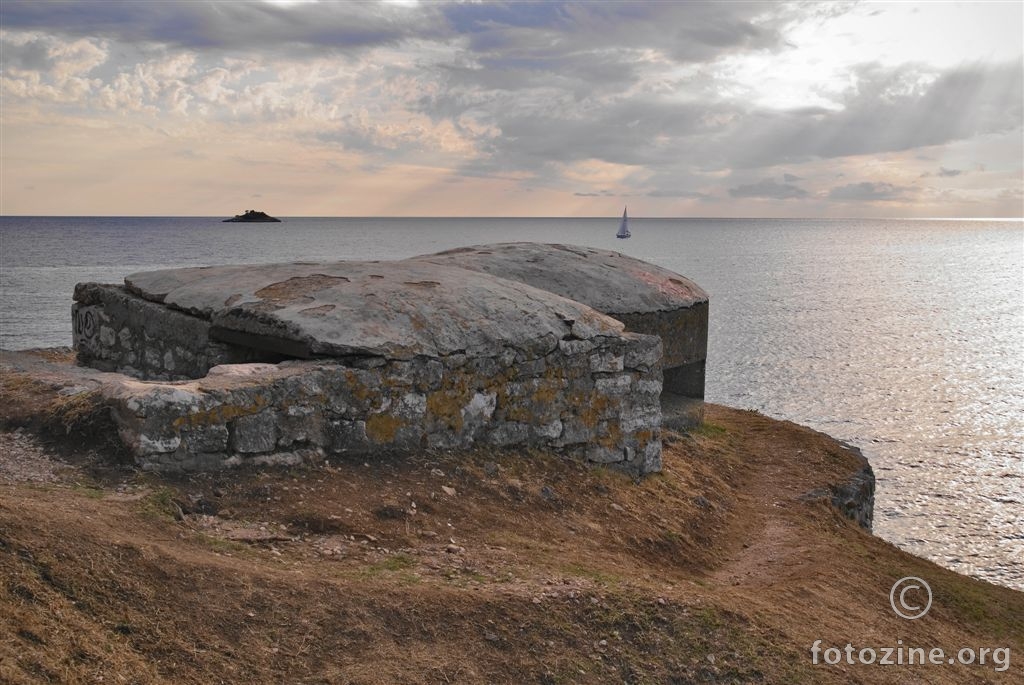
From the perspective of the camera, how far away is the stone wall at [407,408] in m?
5.83

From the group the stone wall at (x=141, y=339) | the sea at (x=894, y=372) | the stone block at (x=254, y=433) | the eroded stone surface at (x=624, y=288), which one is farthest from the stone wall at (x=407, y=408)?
the sea at (x=894, y=372)

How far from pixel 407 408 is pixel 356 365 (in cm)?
55

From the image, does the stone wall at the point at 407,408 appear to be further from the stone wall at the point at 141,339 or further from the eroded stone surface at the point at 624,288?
the eroded stone surface at the point at 624,288

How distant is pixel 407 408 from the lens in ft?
22.7

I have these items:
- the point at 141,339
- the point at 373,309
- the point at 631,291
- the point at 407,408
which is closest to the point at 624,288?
the point at 631,291

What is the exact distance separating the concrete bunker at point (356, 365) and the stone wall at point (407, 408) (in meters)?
0.01

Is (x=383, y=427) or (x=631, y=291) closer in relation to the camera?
(x=383, y=427)

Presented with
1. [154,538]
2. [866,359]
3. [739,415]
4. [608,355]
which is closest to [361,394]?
[154,538]

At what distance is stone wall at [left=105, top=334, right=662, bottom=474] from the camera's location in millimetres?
5832

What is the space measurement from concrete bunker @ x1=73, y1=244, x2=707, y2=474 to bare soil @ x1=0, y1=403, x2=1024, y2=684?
26 cm

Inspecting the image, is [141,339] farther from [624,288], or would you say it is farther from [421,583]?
[624,288]

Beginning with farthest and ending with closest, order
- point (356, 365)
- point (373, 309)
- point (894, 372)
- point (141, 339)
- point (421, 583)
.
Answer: point (894, 372) → point (141, 339) → point (373, 309) → point (356, 365) → point (421, 583)

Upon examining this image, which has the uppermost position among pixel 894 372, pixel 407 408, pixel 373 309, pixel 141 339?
pixel 373 309

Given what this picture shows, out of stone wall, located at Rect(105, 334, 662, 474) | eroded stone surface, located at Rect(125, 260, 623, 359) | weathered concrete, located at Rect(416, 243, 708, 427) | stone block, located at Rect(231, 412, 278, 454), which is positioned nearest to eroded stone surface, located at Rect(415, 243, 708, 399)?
weathered concrete, located at Rect(416, 243, 708, 427)
